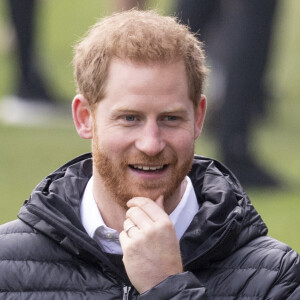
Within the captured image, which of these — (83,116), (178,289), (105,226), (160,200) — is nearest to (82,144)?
(83,116)

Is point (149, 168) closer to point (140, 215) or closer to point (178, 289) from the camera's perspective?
point (140, 215)

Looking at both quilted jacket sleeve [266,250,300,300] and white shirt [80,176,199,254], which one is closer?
quilted jacket sleeve [266,250,300,300]

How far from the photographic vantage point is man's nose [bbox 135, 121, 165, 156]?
456 cm

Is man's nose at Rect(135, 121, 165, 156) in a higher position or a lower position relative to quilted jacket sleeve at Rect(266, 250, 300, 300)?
higher

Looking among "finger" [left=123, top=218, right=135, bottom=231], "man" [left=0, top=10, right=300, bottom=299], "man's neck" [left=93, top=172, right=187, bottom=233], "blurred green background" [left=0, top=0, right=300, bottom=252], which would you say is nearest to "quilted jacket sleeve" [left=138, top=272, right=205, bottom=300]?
"man" [left=0, top=10, right=300, bottom=299]

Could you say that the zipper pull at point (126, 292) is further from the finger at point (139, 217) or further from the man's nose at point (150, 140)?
the man's nose at point (150, 140)

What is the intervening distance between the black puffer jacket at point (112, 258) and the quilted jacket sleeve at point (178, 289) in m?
0.04

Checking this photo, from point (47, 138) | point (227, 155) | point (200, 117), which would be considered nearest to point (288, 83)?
point (47, 138)

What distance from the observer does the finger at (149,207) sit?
459cm

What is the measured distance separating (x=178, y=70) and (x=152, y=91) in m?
0.14

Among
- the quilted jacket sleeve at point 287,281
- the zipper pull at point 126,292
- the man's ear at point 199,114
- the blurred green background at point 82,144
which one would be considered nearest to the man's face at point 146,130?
the man's ear at point 199,114

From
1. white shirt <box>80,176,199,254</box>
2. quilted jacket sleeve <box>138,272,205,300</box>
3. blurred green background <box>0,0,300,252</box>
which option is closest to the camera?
quilted jacket sleeve <box>138,272,205,300</box>

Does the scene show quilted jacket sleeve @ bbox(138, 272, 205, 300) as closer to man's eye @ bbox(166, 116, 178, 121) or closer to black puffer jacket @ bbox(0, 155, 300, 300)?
black puffer jacket @ bbox(0, 155, 300, 300)

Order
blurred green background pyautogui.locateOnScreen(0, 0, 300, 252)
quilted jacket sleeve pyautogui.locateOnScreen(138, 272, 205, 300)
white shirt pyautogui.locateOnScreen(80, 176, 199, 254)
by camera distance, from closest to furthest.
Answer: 1. quilted jacket sleeve pyautogui.locateOnScreen(138, 272, 205, 300)
2. white shirt pyautogui.locateOnScreen(80, 176, 199, 254)
3. blurred green background pyautogui.locateOnScreen(0, 0, 300, 252)
